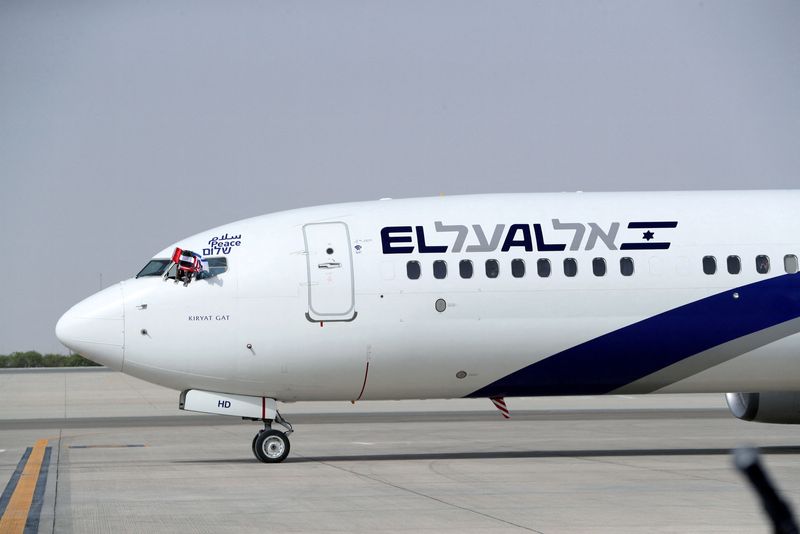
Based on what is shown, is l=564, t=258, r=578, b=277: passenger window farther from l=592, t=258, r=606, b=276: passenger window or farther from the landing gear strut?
the landing gear strut

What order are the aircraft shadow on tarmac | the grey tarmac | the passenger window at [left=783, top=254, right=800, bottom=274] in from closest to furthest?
the grey tarmac → the passenger window at [left=783, top=254, right=800, bottom=274] → the aircraft shadow on tarmac

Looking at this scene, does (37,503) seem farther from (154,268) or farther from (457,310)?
(457,310)

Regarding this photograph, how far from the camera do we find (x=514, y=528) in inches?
416

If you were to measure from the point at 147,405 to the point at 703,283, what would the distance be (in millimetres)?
24308

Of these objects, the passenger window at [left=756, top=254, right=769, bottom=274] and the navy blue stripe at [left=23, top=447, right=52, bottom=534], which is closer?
the navy blue stripe at [left=23, top=447, right=52, bottom=534]

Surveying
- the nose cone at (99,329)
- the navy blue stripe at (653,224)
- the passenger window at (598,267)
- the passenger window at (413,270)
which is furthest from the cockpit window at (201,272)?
the navy blue stripe at (653,224)

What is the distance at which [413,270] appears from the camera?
18.2 m

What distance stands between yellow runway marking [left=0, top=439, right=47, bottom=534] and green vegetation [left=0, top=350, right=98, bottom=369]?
82.0 metres

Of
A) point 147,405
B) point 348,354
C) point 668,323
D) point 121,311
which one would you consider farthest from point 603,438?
point 147,405

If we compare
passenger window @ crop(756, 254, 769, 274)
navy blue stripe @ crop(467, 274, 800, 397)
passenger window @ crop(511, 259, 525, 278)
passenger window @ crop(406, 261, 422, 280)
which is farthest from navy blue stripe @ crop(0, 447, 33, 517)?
passenger window @ crop(756, 254, 769, 274)

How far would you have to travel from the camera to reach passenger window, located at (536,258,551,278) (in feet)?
60.0

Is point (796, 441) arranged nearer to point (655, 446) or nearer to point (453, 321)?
point (655, 446)

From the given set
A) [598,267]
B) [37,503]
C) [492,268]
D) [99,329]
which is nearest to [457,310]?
[492,268]

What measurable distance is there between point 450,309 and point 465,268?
2.33ft
